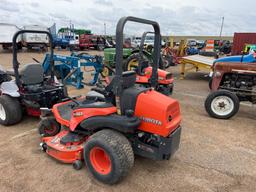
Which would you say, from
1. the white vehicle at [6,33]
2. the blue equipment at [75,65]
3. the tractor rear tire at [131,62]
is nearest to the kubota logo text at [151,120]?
the blue equipment at [75,65]

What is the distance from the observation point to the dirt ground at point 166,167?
110 inches

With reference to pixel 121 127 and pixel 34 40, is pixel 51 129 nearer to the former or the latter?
pixel 121 127

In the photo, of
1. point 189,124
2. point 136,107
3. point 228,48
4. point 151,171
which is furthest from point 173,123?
point 228,48

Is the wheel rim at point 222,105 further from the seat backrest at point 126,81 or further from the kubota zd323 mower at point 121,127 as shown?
the seat backrest at point 126,81

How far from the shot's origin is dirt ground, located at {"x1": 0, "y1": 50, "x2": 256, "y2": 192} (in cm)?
279

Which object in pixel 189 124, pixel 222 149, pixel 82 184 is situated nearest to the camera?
pixel 82 184

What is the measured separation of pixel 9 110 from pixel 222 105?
4585 mm

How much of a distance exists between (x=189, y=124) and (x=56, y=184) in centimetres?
306

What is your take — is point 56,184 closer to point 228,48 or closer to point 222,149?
point 222,149

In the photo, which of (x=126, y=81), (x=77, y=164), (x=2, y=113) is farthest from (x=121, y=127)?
(x=2, y=113)

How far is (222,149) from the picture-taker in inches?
150

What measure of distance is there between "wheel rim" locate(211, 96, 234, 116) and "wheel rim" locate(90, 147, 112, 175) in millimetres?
3398

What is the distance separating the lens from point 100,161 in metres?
2.90

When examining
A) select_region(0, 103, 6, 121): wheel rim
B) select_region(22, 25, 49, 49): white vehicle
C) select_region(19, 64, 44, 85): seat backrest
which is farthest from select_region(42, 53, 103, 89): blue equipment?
select_region(22, 25, 49, 49): white vehicle
